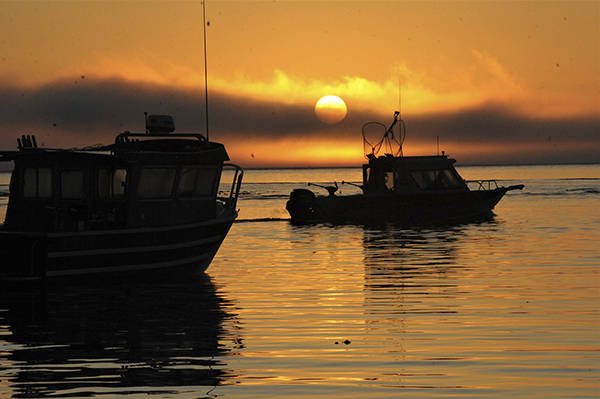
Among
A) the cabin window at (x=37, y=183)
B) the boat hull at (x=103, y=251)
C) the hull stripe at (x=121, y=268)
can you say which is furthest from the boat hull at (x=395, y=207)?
the cabin window at (x=37, y=183)

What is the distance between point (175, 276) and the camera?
1047 inches

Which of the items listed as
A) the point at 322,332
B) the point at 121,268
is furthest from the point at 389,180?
Answer: the point at 322,332

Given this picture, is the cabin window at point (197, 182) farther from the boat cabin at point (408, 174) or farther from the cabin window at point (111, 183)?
the boat cabin at point (408, 174)

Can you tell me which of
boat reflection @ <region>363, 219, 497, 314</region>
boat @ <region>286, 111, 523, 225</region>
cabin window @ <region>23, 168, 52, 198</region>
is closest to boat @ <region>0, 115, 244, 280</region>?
cabin window @ <region>23, 168, 52, 198</region>

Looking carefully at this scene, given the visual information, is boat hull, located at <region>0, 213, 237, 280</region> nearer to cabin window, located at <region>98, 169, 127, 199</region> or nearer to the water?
the water

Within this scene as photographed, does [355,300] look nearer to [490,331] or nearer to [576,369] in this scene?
[490,331]

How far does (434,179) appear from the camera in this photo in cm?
5362

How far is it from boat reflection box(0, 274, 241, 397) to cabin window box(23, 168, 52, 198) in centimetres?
285

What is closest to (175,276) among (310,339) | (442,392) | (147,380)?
(310,339)

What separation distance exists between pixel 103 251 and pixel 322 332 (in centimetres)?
933

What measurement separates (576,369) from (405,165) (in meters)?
39.8

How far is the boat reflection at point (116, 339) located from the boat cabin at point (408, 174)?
28.7m

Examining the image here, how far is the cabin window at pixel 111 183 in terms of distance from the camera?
25328 mm

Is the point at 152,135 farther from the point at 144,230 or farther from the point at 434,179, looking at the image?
the point at 434,179
